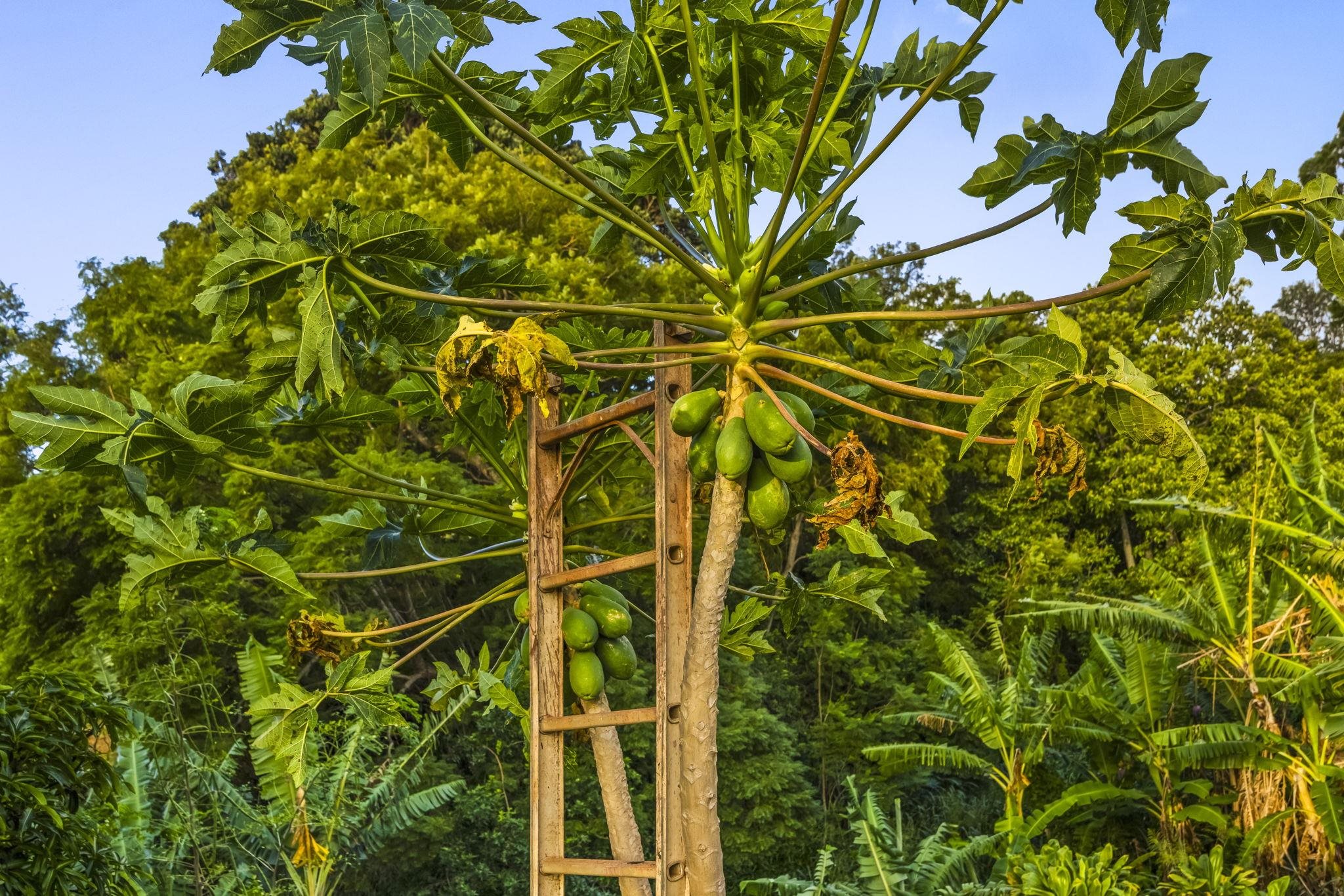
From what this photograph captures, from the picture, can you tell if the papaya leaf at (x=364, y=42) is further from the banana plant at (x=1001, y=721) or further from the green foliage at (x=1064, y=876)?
the banana plant at (x=1001, y=721)

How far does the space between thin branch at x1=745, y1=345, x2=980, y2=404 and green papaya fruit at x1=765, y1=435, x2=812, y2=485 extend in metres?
0.17

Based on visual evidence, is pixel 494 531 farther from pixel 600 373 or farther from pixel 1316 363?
pixel 1316 363

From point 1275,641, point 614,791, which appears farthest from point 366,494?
point 1275,641

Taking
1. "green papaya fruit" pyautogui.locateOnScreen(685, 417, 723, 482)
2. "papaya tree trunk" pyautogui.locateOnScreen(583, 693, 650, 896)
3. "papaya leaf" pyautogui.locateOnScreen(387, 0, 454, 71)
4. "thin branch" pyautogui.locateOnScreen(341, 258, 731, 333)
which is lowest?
"papaya tree trunk" pyautogui.locateOnScreen(583, 693, 650, 896)

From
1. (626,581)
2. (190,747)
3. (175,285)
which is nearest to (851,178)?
(190,747)

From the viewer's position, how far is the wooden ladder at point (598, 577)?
8.07 feet

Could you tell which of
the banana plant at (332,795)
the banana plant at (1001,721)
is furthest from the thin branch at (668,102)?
the banana plant at (1001,721)

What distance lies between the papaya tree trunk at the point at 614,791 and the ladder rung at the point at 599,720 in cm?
4

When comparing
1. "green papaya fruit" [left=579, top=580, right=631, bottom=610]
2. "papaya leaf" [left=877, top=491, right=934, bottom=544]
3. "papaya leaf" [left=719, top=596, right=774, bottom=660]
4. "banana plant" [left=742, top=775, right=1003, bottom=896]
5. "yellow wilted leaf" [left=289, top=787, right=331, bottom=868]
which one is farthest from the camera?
"banana plant" [left=742, top=775, right=1003, bottom=896]

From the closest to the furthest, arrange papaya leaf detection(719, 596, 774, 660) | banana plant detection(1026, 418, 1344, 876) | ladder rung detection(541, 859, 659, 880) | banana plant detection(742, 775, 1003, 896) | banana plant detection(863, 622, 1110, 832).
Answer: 1. ladder rung detection(541, 859, 659, 880)
2. papaya leaf detection(719, 596, 774, 660)
3. banana plant detection(742, 775, 1003, 896)
4. banana plant detection(1026, 418, 1344, 876)
5. banana plant detection(863, 622, 1110, 832)

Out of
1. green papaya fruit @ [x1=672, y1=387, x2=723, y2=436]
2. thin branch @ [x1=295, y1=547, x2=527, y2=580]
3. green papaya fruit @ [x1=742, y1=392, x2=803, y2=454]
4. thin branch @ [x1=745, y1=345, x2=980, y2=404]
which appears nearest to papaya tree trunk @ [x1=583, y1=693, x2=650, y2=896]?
thin branch @ [x1=295, y1=547, x2=527, y2=580]

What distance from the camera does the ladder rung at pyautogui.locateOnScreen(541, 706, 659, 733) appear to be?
8.47 feet

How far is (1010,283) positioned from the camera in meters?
19.6

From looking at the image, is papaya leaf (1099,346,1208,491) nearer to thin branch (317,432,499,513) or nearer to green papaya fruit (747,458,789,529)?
green papaya fruit (747,458,789,529)
